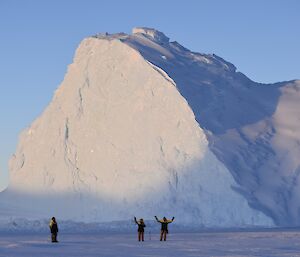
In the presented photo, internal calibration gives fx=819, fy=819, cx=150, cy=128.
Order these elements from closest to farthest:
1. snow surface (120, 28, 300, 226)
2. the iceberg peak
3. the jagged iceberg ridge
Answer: the jagged iceberg ridge → snow surface (120, 28, 300, 226) → the iceberg peak

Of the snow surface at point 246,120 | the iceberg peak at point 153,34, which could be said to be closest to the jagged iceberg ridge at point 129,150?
the snow surface at point 246,120

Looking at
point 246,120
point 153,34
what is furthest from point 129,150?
point 153,34

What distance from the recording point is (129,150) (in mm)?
92750

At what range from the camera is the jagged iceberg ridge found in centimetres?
8900

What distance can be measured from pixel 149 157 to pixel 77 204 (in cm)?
973

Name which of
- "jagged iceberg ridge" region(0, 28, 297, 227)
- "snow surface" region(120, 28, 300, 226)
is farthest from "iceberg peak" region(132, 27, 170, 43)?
"jagged iceberg ridge" region(0, 28, 297, 227)

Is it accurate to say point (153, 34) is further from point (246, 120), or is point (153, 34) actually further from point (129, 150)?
point (129, 150)

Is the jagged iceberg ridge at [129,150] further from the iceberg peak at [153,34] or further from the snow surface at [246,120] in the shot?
the iceberg peak at [153,34]

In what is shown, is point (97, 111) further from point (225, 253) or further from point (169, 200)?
point (225, 253)

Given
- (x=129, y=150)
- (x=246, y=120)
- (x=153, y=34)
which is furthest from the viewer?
(x=153, y=34)

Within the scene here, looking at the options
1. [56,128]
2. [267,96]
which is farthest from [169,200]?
[267,96]

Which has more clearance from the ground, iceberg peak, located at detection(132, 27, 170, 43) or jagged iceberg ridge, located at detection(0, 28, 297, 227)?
iceberg peak, located at detection(132, 27, 170, 43)

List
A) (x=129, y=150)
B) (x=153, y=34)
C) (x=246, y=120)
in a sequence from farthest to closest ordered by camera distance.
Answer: (x=153, y=34) → (x=246, y=120) → (x=129, y=150)

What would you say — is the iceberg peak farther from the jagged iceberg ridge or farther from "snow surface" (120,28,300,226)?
the jagged iceberg ridge
